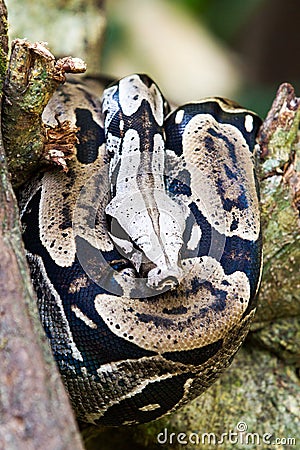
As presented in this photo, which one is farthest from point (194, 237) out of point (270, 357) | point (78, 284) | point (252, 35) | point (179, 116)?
point (252, 35)

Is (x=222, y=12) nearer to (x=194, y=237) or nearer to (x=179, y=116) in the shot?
(x=179, y=116)

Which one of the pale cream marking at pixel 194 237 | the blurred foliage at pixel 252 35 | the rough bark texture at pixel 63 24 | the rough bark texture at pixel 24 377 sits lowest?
the rough bark texture at pixel 24 377

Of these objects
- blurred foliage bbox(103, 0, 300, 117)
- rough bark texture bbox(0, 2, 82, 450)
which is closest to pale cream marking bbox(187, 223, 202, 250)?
rough bark texture bbox(0, 2, 82, 450)

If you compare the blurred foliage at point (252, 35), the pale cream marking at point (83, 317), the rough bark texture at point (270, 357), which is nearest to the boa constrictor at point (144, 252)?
the pale cream marking at point (83, 317)

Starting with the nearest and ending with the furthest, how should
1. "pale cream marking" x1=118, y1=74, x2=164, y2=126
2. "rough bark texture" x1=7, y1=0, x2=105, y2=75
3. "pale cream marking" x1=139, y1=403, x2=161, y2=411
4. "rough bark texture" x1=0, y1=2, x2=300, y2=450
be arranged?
"pale cream marking" x1=139, y1=403, x2=161, y2=411
"pale cream marking" x1=118, y1=74, x2=164, y2=126
"rough bark texture" x1=0, y1=2, x2=300, y2=450
"rough bark texture" x1=7, y1=0, x2=105, y2=75

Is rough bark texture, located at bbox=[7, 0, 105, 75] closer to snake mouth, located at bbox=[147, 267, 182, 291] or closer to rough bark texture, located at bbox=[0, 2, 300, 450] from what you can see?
rough bark texture, located at bbox=[0, 2, 300, 450]

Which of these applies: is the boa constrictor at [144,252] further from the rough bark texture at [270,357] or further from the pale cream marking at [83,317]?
the rough bark texture at [270,357]
